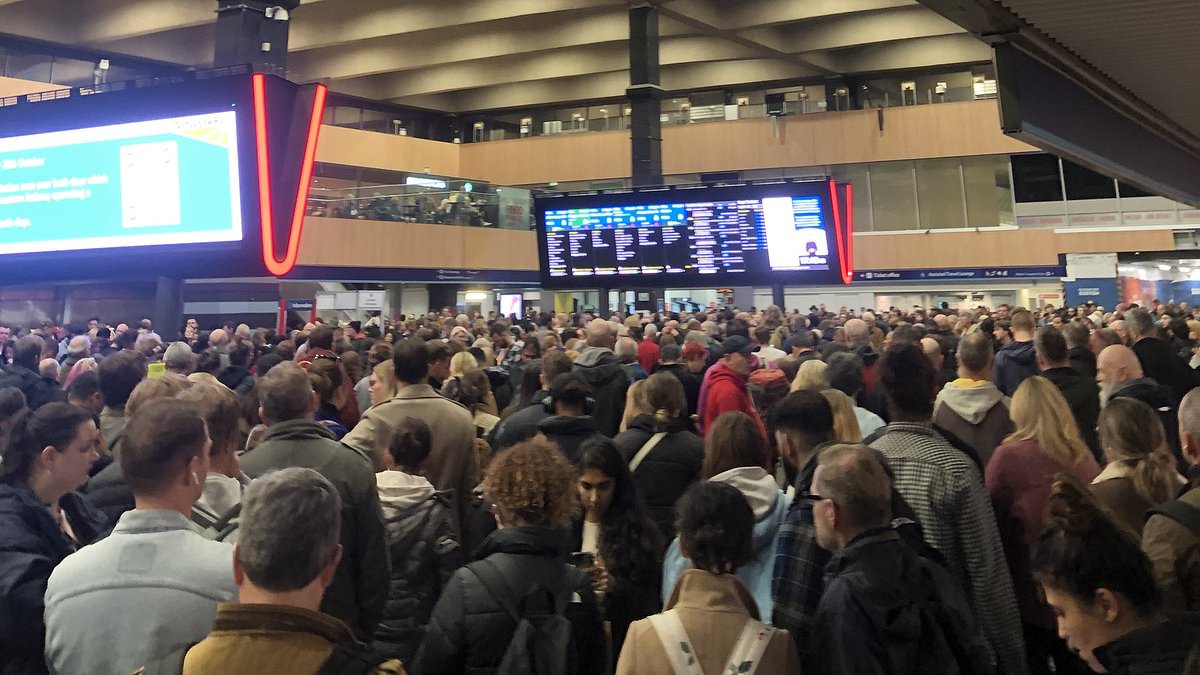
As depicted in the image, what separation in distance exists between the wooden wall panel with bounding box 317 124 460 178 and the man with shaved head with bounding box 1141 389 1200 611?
22.9 meters

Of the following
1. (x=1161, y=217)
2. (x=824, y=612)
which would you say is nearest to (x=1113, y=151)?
(x=824, y=612)

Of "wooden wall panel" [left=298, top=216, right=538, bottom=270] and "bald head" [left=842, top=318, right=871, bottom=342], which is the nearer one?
"bald head" [left=842, top=318, right=871, bottom=342]

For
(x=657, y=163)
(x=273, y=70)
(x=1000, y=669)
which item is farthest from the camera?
(x=657, y=163)

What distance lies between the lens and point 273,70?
20.3ft

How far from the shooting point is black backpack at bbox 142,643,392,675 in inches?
53.7

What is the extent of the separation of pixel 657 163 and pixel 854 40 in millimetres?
8350

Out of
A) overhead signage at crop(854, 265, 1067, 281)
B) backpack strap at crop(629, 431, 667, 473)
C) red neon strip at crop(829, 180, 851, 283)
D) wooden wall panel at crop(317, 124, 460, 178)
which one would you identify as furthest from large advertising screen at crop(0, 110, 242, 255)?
overhead signage at crop(854, 265, 1067, 281)

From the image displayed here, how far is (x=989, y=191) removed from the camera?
22.2m

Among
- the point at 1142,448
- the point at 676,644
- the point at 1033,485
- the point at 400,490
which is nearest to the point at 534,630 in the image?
the point at 676,644

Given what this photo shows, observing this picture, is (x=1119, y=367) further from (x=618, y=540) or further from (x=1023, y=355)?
(x=618, y=540)

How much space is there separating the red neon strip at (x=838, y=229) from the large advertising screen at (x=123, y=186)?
8.33m

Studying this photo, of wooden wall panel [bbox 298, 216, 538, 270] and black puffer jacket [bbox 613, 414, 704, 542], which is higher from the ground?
wooden wall panel [bbox 298, 216, 538, 270]

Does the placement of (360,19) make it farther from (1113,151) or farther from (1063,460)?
(1063,460)

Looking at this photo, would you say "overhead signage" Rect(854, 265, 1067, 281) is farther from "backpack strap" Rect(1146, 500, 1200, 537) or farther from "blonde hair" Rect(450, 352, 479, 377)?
"backpack strap" Rect(1146, 500, 1200, 537)
